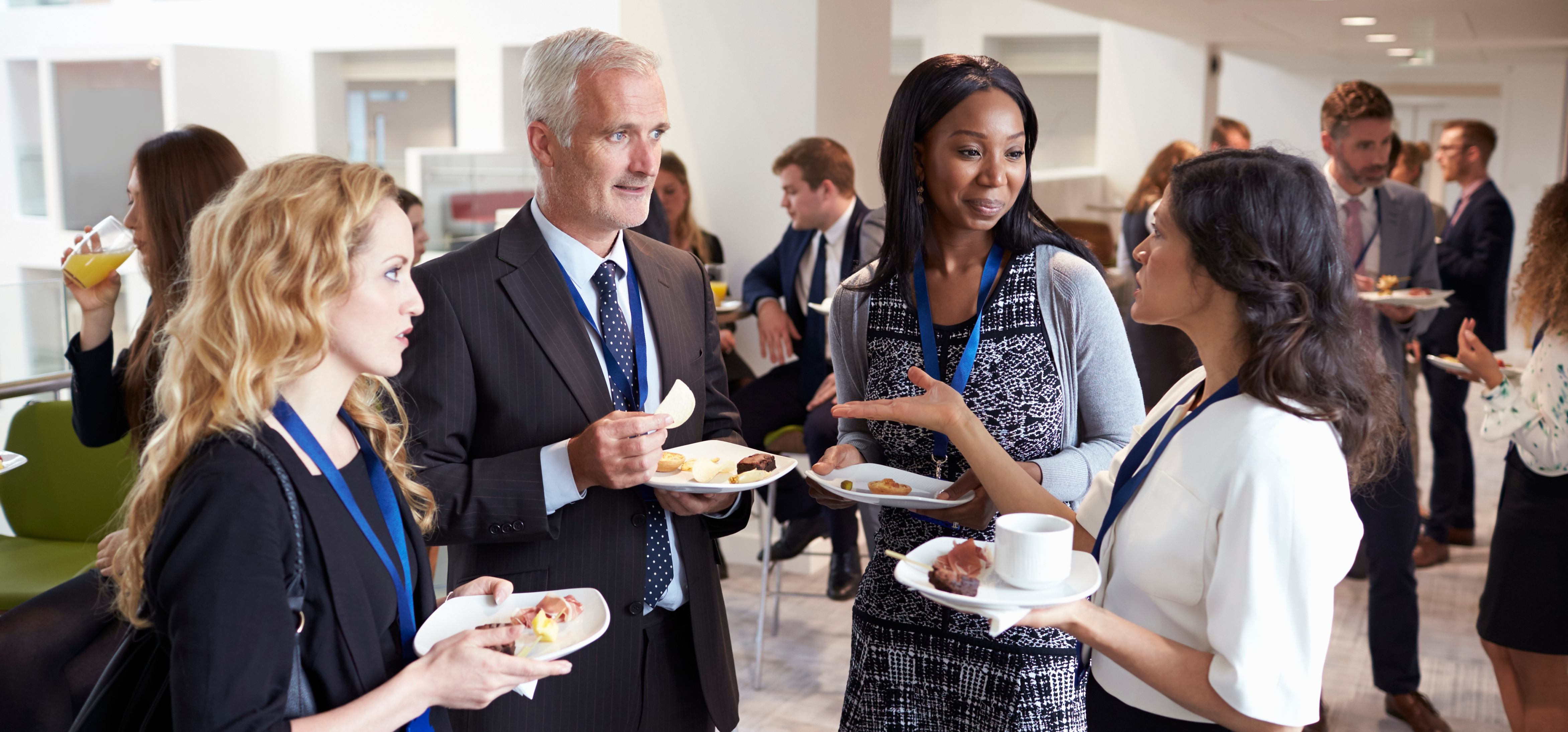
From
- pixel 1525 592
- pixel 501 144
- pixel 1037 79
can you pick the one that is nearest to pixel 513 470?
pixel 1525 592

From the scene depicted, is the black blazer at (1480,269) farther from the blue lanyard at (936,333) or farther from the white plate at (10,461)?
the white plate at (10,461)

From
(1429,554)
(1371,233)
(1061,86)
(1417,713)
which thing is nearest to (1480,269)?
(1429,554)

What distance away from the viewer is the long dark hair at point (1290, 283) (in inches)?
44.6

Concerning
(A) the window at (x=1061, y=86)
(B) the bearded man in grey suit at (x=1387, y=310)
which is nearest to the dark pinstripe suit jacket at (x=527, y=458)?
(B) the bearded man in grey suit at (x=1387, y=310)

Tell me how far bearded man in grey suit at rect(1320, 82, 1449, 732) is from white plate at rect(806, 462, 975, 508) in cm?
181

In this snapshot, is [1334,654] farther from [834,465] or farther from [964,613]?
[834,465]

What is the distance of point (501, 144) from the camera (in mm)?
10750

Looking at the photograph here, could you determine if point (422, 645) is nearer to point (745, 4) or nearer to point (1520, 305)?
point (1520, 305)

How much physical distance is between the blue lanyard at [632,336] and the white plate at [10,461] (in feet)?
4.43

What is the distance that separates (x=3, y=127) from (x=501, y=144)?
5725 millimetres

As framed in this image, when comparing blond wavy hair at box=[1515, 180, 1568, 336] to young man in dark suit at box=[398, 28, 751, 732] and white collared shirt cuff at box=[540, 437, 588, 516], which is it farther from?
white collared shirt cuff at box=[540, 437, 588, 516]

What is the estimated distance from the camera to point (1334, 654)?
3619 millimetres

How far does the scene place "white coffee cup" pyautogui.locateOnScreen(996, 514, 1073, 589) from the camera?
1.10m

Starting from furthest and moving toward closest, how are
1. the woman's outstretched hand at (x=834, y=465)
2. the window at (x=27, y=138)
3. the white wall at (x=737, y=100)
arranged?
the window at (x=27, y=138)
the white wall at (x=737, y=100)
the woman's outstretched hand at (x=834, y=465)
